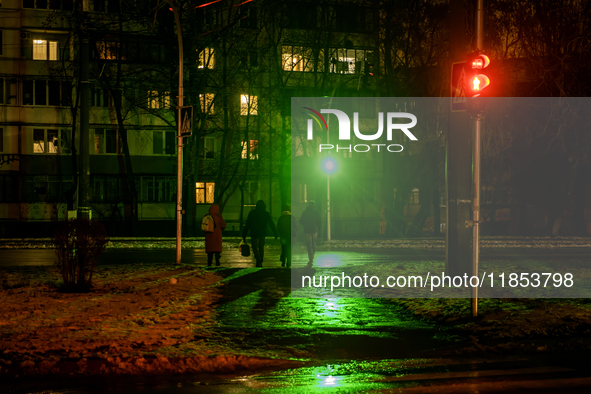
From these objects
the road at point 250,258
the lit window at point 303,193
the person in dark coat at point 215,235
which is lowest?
the road at point 250,258

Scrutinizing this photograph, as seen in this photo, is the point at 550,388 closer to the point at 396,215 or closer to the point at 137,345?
the point at 137,345

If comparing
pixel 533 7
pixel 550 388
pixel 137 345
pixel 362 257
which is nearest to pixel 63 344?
pixel 137 345

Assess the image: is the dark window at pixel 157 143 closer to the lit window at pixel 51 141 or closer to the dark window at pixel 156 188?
the dark window at pixel 156 188

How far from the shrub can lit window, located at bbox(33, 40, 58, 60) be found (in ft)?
115

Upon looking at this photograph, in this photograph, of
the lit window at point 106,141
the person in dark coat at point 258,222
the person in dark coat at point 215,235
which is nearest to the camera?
the person in dark coat at point 215,235

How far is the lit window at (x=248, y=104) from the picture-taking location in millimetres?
37728

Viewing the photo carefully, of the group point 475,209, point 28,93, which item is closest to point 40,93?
point 28,93

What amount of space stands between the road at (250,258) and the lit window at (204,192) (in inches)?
788

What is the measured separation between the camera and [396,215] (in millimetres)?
36781

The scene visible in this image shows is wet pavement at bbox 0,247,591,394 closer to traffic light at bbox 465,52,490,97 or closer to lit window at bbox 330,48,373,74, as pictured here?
traffic light at bbox 465,52,490,97

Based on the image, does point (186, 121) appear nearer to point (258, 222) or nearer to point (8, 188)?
point (258, 222)

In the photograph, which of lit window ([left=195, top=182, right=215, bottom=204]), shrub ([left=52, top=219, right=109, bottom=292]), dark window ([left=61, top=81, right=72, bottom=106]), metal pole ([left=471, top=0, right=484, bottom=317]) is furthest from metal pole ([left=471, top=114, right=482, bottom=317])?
dark window ([left=61, top=81, right=72, bottom=106])

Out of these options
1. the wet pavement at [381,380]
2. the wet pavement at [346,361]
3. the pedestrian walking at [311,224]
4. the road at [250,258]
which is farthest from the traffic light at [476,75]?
the road at [250,258]

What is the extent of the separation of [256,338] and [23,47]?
4033 cm
